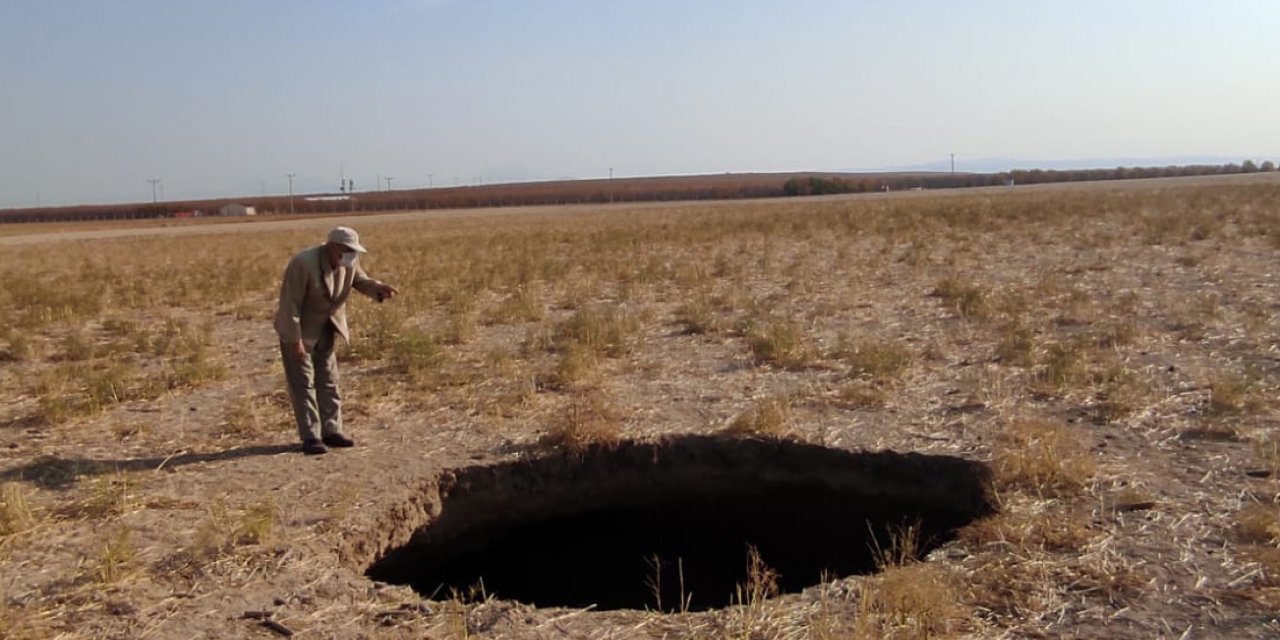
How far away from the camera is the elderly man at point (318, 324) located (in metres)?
6.69

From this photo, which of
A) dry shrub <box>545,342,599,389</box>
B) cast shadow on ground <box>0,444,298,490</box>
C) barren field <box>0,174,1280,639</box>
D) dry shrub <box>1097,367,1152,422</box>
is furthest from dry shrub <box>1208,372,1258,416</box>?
cast shadow on ground <box>0,444,298,490</box>

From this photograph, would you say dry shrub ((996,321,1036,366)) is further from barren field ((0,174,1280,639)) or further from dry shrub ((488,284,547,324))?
dry shrub ((488,284,547,324))

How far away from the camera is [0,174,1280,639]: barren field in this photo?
15.3 feet

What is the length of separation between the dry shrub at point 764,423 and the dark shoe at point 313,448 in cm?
298

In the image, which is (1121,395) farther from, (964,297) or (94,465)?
(94,465)

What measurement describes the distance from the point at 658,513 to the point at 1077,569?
10.5ft

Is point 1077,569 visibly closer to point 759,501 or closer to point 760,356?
point 759,501

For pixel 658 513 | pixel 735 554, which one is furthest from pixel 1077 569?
pixel 658 513

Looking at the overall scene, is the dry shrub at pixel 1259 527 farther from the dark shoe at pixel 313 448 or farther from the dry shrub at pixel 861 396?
the dark shoe at pixel 313 448

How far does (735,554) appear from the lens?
6.97m

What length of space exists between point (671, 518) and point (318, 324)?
2898 mm

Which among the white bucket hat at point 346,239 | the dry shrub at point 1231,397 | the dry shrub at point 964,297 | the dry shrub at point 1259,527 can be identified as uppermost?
the white bucket hat at point 346,239

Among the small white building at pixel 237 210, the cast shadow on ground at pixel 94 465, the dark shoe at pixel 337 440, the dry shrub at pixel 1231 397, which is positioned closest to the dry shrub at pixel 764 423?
the dark shoe at pixel 337 440

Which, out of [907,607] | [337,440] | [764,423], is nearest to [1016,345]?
[764,423]
